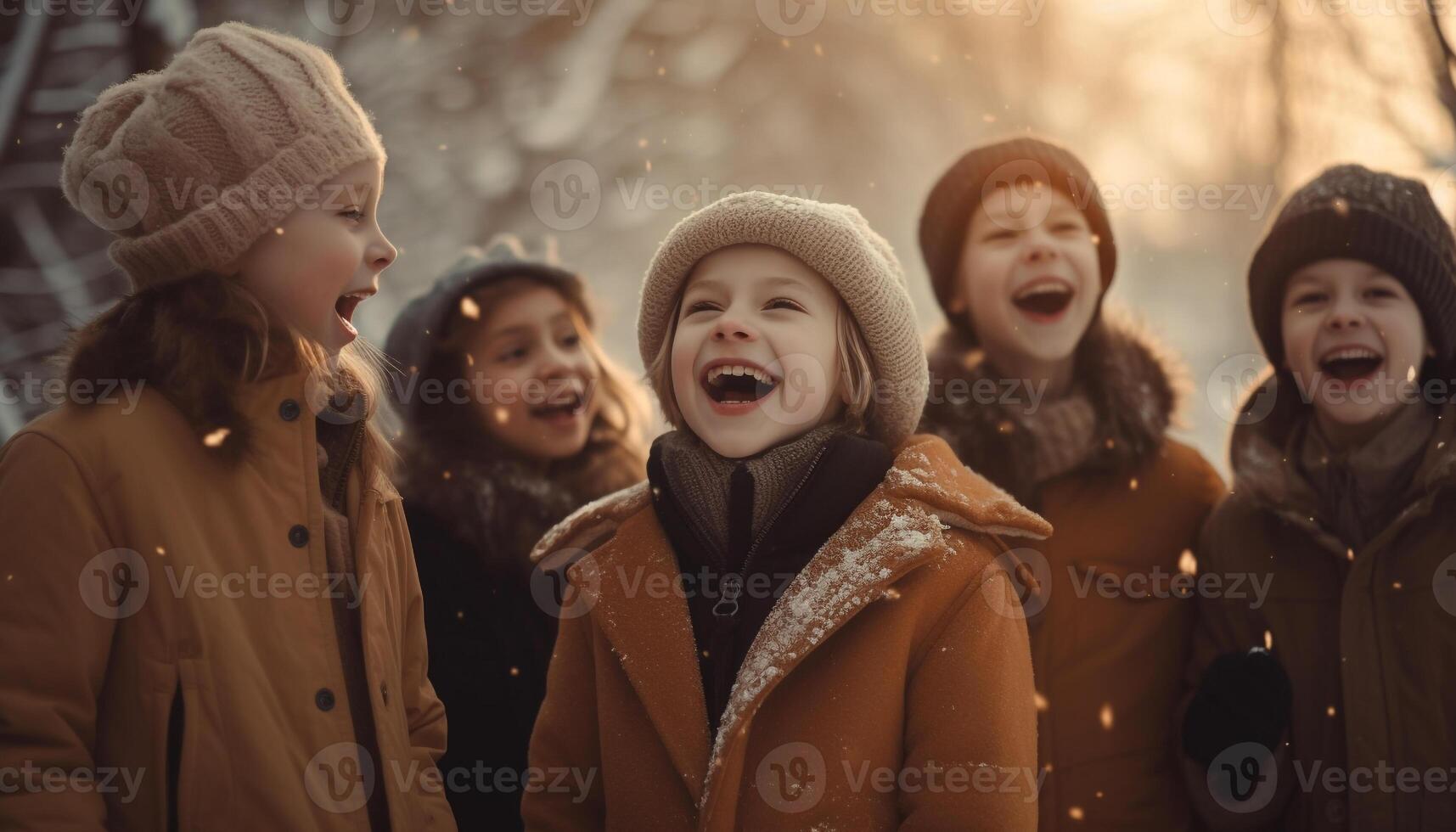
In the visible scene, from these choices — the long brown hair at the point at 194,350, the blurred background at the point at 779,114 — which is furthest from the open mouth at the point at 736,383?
the blurred background at the point at 779,114

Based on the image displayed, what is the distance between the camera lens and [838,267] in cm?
208

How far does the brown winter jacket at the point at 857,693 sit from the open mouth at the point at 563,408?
130 centimetres

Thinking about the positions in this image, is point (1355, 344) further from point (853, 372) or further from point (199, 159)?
point (199, 159)

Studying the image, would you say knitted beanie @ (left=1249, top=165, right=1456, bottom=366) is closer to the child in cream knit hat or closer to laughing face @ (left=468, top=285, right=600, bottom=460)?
the child in cream knit hat

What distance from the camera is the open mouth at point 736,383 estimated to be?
6.61 ft

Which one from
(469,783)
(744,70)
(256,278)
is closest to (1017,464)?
(469,783)

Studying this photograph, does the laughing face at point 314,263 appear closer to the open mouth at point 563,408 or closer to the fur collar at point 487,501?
the fur collar at point 487,501

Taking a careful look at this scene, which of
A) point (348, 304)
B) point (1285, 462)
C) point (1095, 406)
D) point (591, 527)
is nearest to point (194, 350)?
point (348, 304)

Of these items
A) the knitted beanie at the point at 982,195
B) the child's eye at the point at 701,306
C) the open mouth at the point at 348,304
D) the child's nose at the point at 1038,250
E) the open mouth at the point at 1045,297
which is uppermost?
the knitted beanie at the point at 982,195

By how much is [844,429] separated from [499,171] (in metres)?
4.69

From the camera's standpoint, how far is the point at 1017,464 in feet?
9.17

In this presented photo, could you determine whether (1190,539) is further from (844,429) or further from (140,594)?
(140,594)

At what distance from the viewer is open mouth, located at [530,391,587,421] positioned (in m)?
3.23

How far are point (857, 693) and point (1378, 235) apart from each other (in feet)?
6.07
